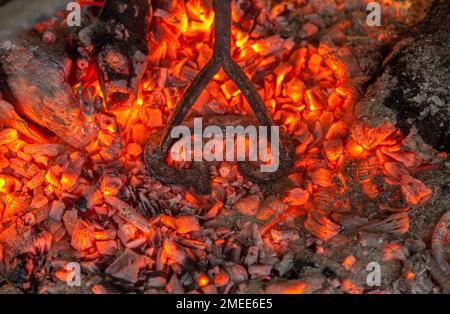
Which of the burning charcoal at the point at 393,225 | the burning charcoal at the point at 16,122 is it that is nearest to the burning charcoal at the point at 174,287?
the burning charcoal at the point at 393,225

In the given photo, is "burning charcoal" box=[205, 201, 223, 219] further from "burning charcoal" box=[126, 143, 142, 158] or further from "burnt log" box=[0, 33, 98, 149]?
"burnt log" box=[0, 33, 98, 149]

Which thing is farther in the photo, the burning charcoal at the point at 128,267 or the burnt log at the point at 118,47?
the burnt log at the point at 118,47

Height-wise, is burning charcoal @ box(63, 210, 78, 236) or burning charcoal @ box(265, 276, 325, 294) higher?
burning charcoal @ box(63, 210, 78, 236)

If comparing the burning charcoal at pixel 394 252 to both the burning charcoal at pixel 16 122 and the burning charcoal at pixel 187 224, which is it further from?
the burning charcoal at pixel 16 122

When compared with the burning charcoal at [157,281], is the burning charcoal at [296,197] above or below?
above

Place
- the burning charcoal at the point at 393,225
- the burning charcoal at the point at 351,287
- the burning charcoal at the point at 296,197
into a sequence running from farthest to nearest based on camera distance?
the burning charcoal at the point at 296,197 < the burning charcoal at the point at 393,225 < the burning charcoal at the point at 351,287

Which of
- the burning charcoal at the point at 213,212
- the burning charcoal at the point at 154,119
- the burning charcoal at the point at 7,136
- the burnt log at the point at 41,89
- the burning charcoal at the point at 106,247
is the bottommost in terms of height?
the burning charcoal at the point at 106,247

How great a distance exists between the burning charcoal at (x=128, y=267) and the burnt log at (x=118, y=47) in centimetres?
51

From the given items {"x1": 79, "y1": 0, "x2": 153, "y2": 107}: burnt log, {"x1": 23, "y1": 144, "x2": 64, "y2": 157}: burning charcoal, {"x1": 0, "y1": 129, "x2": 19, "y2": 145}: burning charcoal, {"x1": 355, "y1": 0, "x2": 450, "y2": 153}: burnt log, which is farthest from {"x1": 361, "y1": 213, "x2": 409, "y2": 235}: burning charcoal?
{"x1": 0, "y1": 129, "x2": 19, "y2": 145}: burning charcoal

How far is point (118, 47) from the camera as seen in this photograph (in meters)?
1.63

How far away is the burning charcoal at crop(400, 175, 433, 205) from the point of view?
1455 millimetres

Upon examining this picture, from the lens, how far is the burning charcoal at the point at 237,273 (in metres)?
1.34
